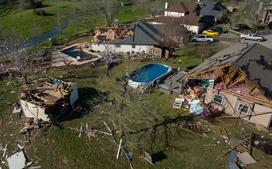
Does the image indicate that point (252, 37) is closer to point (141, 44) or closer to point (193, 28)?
point (193, 28)

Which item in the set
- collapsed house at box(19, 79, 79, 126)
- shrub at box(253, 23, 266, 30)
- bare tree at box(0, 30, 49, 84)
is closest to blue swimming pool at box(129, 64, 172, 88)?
collapsed house at box(19, 79, 79, 126)

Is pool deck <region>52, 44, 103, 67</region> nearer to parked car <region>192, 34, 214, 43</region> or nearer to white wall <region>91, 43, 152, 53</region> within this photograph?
white wall <region>91, 43, 152, 53</region>

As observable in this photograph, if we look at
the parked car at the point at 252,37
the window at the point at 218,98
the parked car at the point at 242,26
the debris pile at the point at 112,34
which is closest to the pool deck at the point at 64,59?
the debris pile at the point at 112,34

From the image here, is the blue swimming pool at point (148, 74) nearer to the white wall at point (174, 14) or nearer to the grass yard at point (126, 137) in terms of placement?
the grass yard at point (126, 137)

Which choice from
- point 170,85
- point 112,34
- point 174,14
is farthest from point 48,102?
point 174,14

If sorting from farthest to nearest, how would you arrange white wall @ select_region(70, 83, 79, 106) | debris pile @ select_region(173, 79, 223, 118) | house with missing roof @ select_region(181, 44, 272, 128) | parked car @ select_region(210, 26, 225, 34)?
parked car @ select_region(210, 26, 225, 34) → white wall @ select_region(70, 83, 79, 106) → debris pile @ select_region(173, 79, 223, 118) → house with missing roof @ select_region(181, 44, 272, 128)

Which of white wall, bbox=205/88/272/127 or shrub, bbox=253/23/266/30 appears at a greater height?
shrub, bbox=253/23/266/30
